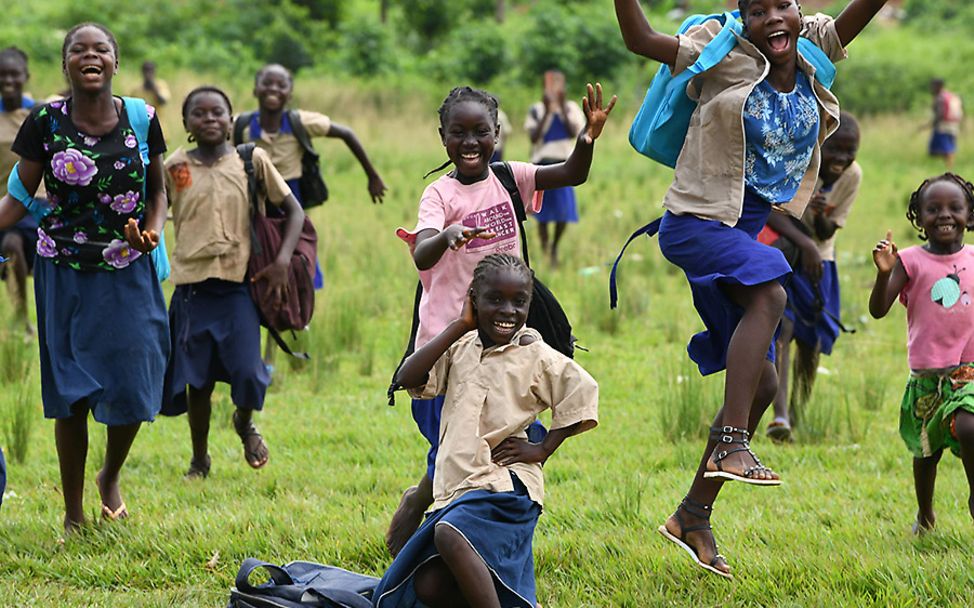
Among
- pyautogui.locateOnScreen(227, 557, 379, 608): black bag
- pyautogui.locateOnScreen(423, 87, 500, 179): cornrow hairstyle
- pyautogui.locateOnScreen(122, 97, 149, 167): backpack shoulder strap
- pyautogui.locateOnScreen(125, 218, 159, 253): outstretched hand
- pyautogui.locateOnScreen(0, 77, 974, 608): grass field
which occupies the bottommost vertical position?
pyautogui.locateOnScreen(0, 77, 974, 608): grass field

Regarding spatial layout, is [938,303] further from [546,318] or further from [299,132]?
[299,132]

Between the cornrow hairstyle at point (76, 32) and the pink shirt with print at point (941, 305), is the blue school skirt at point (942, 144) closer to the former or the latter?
the pink shirt with print at point (941, 305)

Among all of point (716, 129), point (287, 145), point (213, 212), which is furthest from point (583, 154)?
point (287, 145)

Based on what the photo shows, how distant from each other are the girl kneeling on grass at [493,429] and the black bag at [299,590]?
0.31 metres

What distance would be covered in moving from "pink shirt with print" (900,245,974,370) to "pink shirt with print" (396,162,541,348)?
5.52 feet

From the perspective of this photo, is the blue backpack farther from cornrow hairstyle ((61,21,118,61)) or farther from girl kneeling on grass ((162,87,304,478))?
girl kneeling on grass ((162,87,304,478))

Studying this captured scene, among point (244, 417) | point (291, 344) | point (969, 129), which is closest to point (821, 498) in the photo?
point (244, 417)

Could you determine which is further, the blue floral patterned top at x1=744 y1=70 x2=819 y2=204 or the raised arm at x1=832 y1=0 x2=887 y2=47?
the raised arm at x1=832 y1=0 x2=887 y2=47

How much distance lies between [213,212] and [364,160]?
1.95 meters

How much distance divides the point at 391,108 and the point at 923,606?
857 inches

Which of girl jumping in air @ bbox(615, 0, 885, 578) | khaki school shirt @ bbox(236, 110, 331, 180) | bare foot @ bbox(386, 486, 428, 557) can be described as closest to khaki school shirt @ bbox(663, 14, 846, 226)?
girl jumping in air @ bbox(615, 0, 885, 578)

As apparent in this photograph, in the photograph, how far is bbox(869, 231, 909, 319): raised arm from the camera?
16.5ft

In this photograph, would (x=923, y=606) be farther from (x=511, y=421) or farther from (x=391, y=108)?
(x=391, y=108)

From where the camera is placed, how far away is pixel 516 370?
4449 mm
